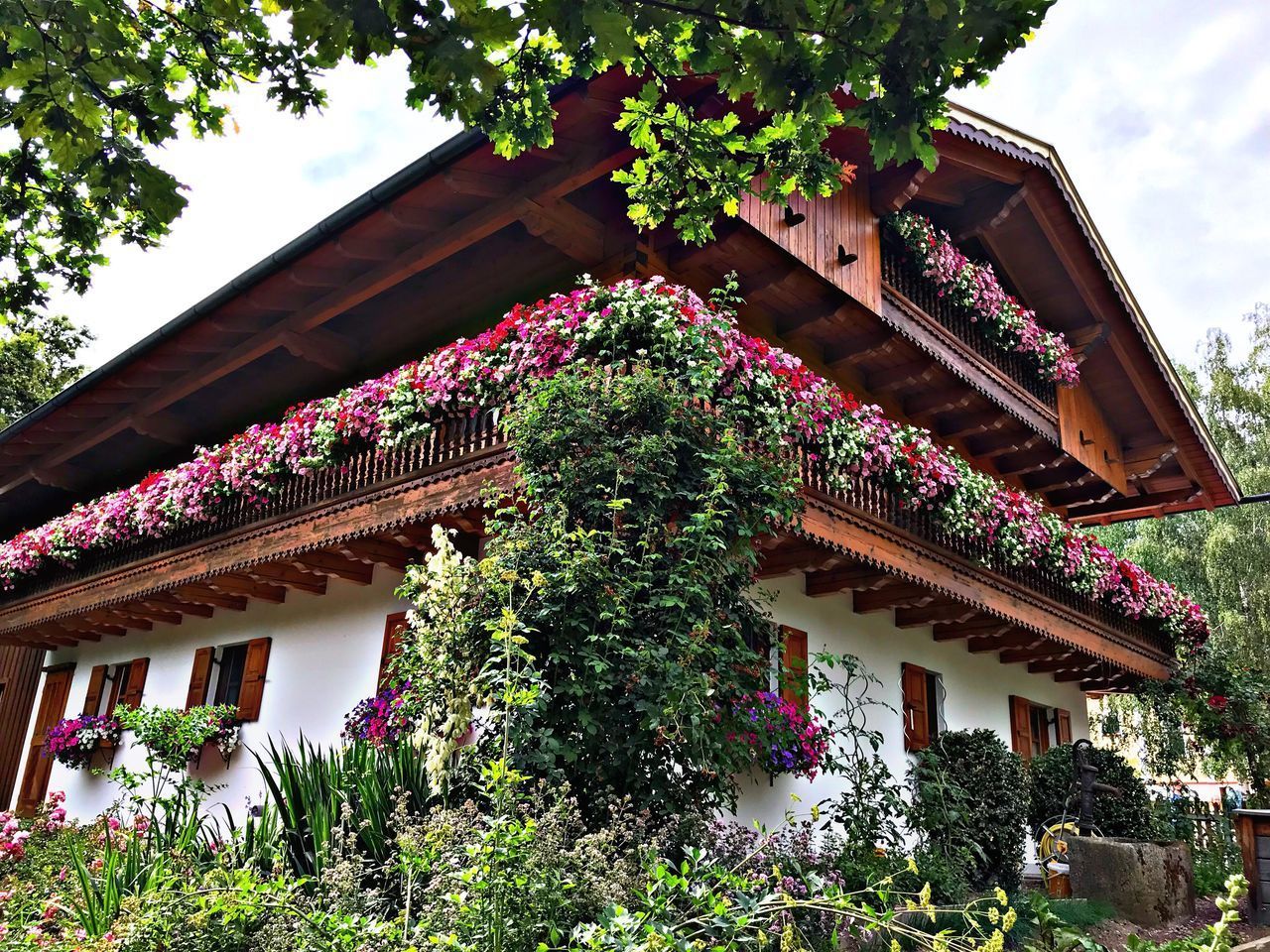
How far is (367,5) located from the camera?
10.9ft

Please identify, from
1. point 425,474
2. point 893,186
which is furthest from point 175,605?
point 893,186

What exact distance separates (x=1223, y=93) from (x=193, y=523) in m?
46.9

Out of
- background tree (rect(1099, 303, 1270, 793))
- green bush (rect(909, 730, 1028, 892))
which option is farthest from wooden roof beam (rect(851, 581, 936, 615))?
background tree (rect(1099, 303, 1270, 793))

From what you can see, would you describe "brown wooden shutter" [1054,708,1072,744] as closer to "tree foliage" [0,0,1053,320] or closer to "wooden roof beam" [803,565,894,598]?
"wooden roof beam" [803,565,894,598]

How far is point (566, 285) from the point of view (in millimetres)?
10156

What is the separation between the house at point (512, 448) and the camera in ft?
29.0

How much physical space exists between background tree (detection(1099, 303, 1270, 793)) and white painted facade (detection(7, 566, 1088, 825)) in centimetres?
336

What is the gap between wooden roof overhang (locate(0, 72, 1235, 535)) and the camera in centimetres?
877

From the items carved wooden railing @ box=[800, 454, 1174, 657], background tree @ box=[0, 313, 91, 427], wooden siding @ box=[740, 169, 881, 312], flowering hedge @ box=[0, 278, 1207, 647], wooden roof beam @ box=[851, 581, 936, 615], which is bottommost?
wooden roof beam @ box=[851, 581, 936, 615]

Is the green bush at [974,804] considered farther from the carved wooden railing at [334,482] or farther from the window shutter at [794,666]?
the carved wooden railing at [334,482]

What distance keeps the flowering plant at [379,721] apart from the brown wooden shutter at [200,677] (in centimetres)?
360

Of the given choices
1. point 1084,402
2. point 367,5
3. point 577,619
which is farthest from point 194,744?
point 1084,402

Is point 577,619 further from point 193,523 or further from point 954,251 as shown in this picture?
point 954,251

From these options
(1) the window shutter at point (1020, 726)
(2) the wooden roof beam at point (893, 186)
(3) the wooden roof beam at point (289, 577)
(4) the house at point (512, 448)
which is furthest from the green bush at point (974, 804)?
(3) the wooden roof beam at point (289, 577)
